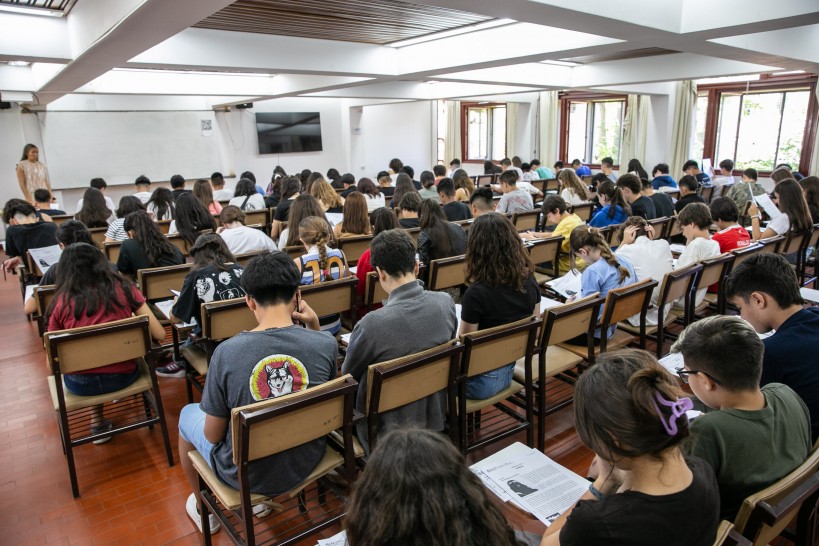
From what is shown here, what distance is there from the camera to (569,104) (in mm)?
12492

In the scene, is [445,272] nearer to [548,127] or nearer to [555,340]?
[555,340]

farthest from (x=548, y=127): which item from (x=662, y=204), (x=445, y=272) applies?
(x=445, y=272)

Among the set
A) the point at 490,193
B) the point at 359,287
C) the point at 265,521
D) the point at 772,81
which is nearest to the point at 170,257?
the point at 359,287

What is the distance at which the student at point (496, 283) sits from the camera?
270 centimetres

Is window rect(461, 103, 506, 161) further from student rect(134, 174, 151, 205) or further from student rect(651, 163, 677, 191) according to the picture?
student rect(134, 174, 151, 205)

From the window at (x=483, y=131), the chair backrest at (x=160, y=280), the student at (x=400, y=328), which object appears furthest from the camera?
the window at (x=483, y=131)

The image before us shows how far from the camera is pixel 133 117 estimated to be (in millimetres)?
10281

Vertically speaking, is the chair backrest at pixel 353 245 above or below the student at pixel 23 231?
below

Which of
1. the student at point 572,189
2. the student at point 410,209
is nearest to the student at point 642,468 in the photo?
the student at point 410,209

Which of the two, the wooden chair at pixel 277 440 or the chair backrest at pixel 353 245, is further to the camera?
the chair backrest at pixel 353 245

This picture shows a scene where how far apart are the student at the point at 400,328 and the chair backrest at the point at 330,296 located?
824mm

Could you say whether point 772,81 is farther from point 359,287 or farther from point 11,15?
point 11,15

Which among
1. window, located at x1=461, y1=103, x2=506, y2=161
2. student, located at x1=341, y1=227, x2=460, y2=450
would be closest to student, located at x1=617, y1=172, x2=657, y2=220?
student, located at x1=341, y1=227, x2=460, y2=450

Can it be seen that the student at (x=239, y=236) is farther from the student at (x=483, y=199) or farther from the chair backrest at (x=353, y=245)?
the student at (x=483, y=199)
